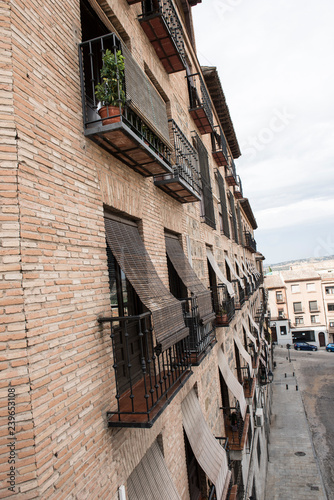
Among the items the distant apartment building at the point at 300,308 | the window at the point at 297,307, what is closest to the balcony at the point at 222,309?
the distant apartment building at the point at 300,308

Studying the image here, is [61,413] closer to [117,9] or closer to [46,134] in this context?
[46,134]

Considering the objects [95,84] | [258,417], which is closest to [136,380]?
[95,84]

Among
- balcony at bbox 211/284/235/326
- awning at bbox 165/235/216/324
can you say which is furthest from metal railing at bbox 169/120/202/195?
balcony at bbox 211/284/235/326

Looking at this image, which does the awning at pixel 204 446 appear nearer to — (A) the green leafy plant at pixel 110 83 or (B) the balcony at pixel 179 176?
(B) the balcony at pixel 179 176

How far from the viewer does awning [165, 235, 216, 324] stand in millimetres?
6262

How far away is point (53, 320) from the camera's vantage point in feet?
8.98

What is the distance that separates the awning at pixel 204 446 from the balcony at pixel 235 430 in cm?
255

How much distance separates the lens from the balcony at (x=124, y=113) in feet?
11.8

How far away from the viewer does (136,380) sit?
4.57 metres

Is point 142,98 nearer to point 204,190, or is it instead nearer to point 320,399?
point 204,190

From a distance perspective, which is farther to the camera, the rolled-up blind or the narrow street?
the narrow street

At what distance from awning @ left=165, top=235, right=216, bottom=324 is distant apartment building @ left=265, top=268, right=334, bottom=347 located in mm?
42070

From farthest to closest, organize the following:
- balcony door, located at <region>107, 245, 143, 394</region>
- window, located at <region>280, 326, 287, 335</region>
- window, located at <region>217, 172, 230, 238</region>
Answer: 1. window, located at <region>280, 326, 287, 335</region>
2. window, located at <region>217, 172, 230, 238</region>
3. balcony door, located at <region>107, 245, 143, 394</region>

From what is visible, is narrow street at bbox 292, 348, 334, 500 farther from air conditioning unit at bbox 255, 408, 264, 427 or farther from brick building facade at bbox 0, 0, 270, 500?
brick building facade at bbox 0, 0, 270, 500
